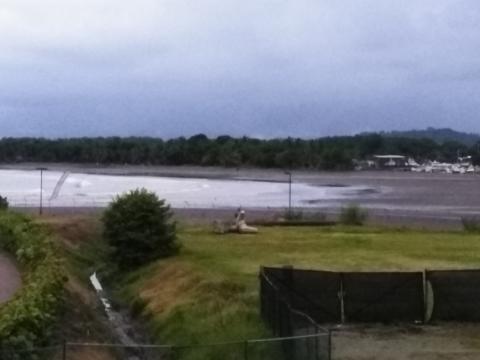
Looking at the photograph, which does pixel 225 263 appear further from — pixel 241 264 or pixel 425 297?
pixel 425 297

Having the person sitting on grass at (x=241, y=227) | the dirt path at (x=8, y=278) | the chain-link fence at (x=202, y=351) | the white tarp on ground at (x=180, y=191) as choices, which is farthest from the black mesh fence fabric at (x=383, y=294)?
the white tarp on ground at (x=180, y=191)

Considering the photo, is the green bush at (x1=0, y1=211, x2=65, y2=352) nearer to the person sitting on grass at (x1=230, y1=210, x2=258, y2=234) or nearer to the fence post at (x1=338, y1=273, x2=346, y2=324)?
the fence post at (x1=338, y1=273, x2=346, y2=324)

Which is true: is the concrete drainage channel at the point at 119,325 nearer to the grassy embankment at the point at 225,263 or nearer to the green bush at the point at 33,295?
the grassy embankment at the point at 225,263

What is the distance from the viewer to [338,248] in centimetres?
6144

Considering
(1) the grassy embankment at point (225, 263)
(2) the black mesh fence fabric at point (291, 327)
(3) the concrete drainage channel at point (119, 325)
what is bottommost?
(3) the concrete drainage channel at point (119, 325)

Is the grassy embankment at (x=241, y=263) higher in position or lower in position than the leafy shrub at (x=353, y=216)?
lower

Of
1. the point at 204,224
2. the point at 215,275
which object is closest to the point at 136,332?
the point at 215,275

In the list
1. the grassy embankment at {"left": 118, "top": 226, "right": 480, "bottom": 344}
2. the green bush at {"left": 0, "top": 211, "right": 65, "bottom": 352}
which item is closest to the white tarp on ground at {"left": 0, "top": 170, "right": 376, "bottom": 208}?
the grassy embankment at {"left": 118, "top": 226, "right": 480, "bottom": 344}

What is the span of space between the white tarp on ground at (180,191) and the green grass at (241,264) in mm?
36931

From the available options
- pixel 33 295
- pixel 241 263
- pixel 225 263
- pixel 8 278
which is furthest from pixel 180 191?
pixel 33 295

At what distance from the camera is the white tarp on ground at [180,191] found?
372 ft

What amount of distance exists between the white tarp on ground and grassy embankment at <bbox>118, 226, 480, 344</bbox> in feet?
121

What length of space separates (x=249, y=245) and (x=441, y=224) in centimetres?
3031

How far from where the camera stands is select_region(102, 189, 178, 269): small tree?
5856 centimetres
